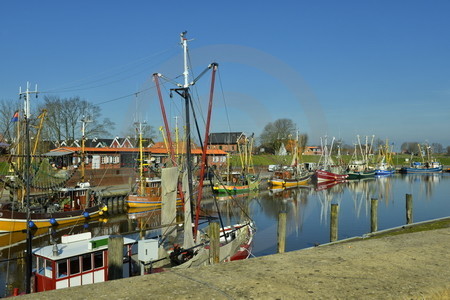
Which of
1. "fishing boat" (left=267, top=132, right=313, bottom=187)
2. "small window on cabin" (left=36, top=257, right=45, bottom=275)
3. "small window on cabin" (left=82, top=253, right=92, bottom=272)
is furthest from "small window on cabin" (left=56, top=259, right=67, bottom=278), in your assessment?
"fishing boat" (left=267, top=132, right=313, bottom=187)

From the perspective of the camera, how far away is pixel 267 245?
29.5 m

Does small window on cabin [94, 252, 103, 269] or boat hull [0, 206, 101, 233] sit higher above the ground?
small window on cabin [94, 252, 103, 269]

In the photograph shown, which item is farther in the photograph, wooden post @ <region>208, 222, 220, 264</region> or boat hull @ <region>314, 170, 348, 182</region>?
boat hull @ <region>314, 170, 348, 182</region>

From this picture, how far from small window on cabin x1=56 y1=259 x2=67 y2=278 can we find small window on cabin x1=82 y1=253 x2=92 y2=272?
0.70 m

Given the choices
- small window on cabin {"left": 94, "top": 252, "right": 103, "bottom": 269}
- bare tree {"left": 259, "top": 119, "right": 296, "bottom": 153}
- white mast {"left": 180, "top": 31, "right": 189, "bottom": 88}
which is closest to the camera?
small window on cabin {"left": 94, "top": 252, "right": 103, "bottom": 269}

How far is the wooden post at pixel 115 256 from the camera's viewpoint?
11.1m

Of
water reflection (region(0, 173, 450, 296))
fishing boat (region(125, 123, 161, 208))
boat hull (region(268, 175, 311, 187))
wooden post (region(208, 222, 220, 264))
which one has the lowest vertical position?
water reflection (region(0, 173, 450, 296))

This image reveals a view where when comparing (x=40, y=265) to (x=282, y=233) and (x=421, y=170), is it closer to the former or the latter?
(x=282, y=233)

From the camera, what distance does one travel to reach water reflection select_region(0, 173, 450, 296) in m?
27.0

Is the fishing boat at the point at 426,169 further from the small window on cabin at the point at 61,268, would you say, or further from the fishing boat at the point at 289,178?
the small window on cabin at the point at 61,268

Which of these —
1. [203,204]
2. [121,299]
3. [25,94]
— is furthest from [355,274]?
[203,204]

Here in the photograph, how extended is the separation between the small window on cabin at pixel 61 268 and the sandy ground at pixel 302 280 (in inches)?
390

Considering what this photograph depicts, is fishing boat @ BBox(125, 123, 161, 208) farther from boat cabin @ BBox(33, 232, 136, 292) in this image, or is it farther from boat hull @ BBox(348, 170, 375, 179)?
boat hull @ BBox(348, 170, 375, 179)

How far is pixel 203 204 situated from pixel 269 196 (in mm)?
14843
